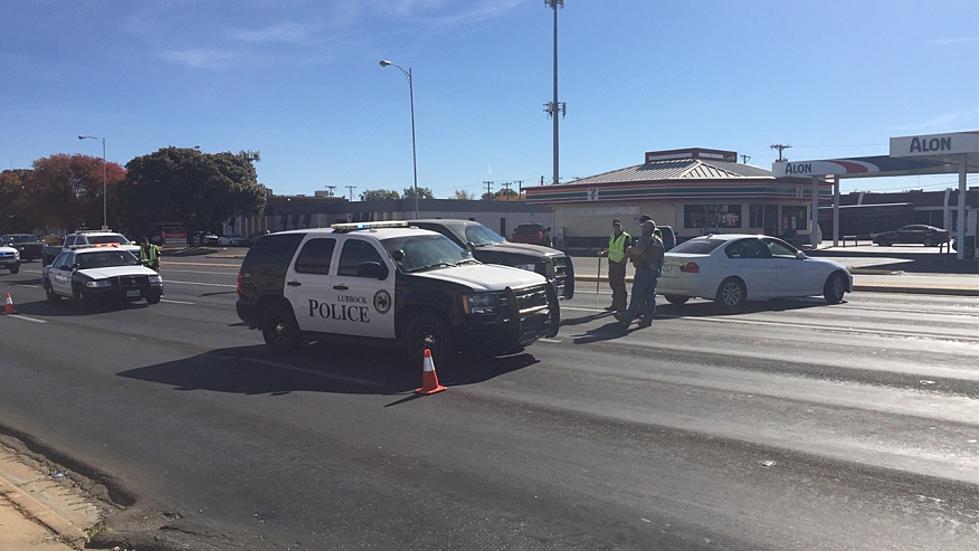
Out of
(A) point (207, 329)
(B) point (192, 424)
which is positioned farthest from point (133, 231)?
(B) point (192, 424)

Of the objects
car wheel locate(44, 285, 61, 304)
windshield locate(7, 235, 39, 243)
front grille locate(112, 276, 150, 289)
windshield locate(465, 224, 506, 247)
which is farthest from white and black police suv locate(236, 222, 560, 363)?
windshield locate(7, 235, 39, 243)

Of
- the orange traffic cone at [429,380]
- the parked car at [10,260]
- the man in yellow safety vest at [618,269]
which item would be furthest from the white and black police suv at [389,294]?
the parked car at [10,260]

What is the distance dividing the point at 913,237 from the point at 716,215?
15.8 m

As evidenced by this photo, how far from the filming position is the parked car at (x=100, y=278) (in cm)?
1950

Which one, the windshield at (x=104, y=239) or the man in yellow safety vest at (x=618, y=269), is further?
the windshield at (x=104, y=239)

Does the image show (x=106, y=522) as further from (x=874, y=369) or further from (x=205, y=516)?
(x=874, y=369)

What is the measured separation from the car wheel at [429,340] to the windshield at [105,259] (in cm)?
1375

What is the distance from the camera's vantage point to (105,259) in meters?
21.0

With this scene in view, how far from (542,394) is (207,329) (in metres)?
8.71

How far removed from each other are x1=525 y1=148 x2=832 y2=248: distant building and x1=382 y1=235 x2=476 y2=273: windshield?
3683 centimetres

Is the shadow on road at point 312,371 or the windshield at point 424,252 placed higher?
the windshield at point 424,252

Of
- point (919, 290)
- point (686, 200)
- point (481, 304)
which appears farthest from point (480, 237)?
point (686, 200)

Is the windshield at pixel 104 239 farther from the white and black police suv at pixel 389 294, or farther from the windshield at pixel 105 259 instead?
the white and black police suv at pixel 389 294

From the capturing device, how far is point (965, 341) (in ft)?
38.7
